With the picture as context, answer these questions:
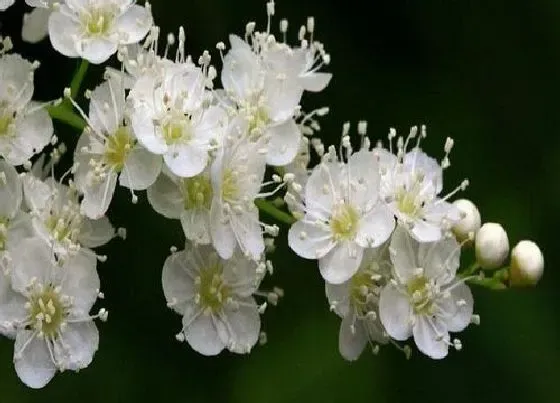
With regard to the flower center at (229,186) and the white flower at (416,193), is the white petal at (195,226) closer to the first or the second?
the flower center at (229,186)

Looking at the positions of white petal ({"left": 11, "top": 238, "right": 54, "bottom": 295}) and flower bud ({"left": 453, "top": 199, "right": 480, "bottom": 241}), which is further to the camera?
flower bud ({"left": 453, "top": 199, "right": 480, "bottom": 241})

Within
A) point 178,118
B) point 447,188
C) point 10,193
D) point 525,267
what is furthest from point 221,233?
point 447,188

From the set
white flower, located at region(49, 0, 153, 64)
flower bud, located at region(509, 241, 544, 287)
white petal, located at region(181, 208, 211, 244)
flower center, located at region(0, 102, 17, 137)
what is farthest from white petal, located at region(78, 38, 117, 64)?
flower bud, located at region(509, 241, 544, 287)

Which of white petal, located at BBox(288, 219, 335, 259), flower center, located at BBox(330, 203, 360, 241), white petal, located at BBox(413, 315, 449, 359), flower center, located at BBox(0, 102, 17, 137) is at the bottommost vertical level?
white petal, located at BBox(413, 315, 449, 359)

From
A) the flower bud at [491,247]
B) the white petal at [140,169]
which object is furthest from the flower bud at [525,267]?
the white petal at [140,169]

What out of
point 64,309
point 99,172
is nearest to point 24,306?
point 64,309

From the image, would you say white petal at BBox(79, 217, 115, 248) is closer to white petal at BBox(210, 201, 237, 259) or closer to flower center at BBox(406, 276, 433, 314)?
white petal at BBox(210, 201, 237, 259)

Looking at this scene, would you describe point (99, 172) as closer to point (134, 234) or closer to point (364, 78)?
point (134, 234)
